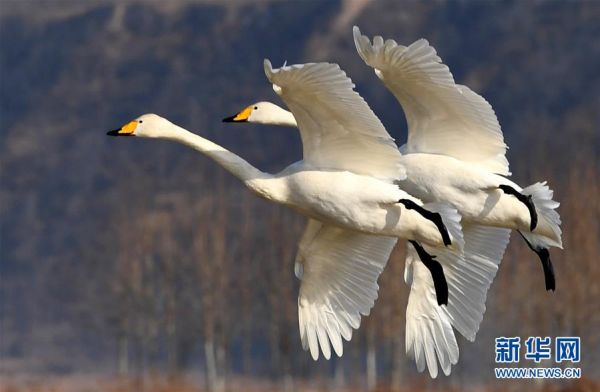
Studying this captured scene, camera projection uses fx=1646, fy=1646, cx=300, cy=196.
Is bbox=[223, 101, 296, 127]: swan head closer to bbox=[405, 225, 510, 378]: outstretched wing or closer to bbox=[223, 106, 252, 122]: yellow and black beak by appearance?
bbox=[223, 106, 252, 122]: yellow and black beak

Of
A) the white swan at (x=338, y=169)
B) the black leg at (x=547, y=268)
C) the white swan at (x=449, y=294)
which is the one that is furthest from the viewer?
the white swan at (x=449, y=294)

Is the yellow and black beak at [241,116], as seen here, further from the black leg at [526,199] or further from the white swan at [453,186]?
the black leg at [526,199]

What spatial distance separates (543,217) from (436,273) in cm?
129

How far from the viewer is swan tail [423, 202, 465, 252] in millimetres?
16375

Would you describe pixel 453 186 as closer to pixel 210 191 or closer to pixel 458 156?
pixel 458 156

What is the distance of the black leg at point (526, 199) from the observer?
675 inches

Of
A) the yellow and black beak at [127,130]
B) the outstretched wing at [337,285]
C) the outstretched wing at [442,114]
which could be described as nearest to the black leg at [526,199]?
the outstretched wing at [442,114]

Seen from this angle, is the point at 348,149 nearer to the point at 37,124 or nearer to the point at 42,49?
the point at 37,124

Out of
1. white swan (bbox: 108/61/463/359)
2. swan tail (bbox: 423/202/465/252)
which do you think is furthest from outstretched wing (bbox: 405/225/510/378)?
swan tail (bbox: 423/202/465/252)

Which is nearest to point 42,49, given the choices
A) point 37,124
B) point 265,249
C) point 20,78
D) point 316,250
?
point 20,78

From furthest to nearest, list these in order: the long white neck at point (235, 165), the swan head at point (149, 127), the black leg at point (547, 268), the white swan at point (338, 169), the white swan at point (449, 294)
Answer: the white swan at point (449, 294) < the black leg at point (547, 268) < the swan head at point (149, 127) < the long white neck at point (235, 165) < the white swan at point (338, 169)

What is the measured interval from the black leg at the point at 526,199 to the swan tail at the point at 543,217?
4.6 inches

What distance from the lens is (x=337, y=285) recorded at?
17812 millimetres

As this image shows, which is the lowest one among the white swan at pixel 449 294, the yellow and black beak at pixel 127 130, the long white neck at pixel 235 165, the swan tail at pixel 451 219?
the white swan at pixel 449 294
